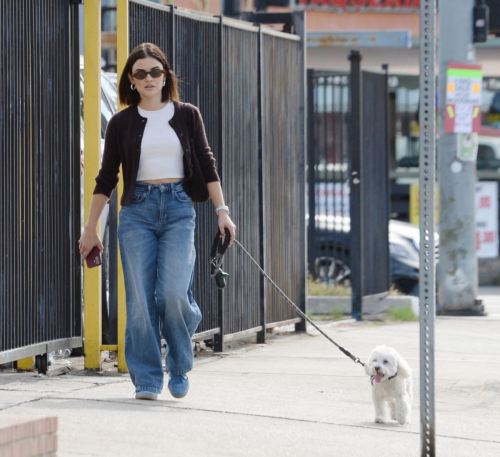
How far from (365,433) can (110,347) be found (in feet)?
6.42

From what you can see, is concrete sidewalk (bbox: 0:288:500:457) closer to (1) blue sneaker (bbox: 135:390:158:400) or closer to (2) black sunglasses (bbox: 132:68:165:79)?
(1) blue sneaker (bbox: 135:390:158:400)

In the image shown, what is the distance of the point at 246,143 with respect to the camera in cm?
841

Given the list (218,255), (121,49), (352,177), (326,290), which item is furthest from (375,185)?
(218,255)

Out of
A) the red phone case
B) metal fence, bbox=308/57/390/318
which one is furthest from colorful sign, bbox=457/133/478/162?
the red phone case

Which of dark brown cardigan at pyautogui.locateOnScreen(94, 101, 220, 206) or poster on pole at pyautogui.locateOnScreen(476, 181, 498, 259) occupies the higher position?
dark brown cardigan at pyautogui.locateOnScreen(94, 101, 220, 206)

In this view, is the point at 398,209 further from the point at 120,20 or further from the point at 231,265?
the point at 120,20

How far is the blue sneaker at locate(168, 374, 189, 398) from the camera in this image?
562 centimetres

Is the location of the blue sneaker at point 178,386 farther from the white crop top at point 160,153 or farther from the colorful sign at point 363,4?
the colorful sign at point 363,4

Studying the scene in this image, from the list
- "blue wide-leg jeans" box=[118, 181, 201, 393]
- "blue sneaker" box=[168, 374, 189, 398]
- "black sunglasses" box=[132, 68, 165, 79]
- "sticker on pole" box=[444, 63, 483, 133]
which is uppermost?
"sticker on pole" box=[444, 63, 483, 133]

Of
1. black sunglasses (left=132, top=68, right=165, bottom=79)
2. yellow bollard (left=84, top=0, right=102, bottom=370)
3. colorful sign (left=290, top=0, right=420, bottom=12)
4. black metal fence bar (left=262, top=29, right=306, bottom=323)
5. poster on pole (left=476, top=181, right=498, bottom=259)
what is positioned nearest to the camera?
black sunglasses (left=132, top=68, right=165, bottom=79)

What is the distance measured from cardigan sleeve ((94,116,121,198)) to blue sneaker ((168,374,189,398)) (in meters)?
0.91

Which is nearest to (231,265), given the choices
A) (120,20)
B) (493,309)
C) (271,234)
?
(271,234)

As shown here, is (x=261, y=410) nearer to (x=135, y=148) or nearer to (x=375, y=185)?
(x=135, y=148)

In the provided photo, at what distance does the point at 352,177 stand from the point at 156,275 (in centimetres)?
548
